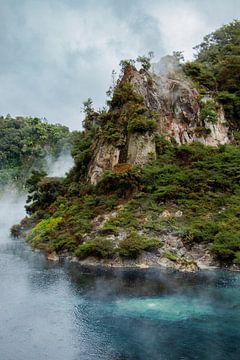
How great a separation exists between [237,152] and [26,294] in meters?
31.6

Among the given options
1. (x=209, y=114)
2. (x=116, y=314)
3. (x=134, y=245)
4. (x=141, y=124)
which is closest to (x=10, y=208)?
(x=141, y=124)

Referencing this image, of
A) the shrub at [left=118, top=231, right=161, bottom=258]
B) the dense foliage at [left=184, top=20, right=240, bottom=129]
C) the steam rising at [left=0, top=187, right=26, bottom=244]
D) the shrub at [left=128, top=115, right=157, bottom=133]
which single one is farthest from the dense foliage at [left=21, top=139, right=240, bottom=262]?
the steam rising at [left=0, top=187, right=26, bottom=244]

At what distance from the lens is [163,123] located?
6022 cm

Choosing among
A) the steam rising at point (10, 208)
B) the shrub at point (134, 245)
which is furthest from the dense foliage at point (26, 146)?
the shrub at point (134, 245)

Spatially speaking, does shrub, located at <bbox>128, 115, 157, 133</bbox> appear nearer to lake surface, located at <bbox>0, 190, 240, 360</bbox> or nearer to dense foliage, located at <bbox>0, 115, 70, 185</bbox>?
lake surface, located at <bbox>0, 190, 240, 360</bbox>

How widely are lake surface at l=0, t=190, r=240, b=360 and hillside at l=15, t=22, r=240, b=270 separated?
13.3ft

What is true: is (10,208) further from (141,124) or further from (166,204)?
(166,204)

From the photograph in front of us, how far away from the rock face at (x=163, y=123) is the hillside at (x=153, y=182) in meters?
0.14

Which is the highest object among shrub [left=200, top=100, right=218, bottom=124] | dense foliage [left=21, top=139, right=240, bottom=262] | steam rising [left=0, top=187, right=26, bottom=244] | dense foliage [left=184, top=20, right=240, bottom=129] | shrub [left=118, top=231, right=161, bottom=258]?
dense foliage [left=184, top=20, right=240, bottom=129]

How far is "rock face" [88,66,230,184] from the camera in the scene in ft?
183

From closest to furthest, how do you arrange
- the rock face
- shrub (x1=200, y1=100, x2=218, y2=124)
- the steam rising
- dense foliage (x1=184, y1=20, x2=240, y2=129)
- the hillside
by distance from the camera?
1. the hillside
2. the rock face
3. shrub (x1=200, y1=100, x2=218, y2=124)
4. dense foliage (x1=184, y1=20, x2=240, y2=129)
5. the steam rising

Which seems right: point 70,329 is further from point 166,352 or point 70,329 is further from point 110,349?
point 166,352

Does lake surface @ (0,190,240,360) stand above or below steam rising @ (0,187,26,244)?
below

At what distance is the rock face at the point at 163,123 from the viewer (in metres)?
55.8
